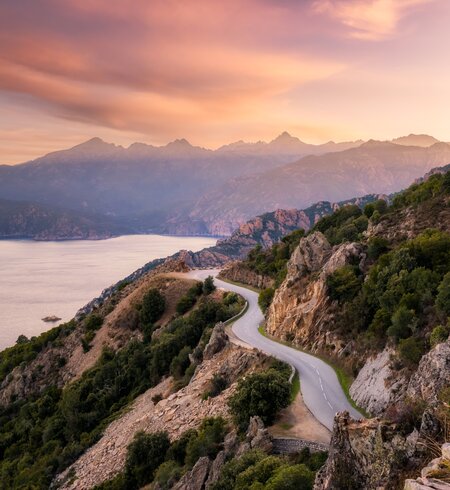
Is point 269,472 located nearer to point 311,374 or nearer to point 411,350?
point 411,350

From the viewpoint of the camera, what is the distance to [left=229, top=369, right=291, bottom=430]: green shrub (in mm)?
22344

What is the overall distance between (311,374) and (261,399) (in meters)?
6.64

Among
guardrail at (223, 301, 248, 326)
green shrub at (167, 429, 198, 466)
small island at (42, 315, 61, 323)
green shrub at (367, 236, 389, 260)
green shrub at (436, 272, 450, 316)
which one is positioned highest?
green shrub at (367, 236, 389, 260)

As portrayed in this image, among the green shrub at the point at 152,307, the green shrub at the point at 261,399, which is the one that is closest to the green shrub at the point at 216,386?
the green shrub at the point at 261,399

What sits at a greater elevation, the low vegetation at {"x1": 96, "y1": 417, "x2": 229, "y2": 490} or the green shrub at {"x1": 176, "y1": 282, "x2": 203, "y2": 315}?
the green shrub at {"x1": 176, "y1": 282, "x2": 203, "y2": 315}

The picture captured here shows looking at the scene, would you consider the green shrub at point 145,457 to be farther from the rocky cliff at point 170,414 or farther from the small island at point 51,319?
the small island at point 51,319

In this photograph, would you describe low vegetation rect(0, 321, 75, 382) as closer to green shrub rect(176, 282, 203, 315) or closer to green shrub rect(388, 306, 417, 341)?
green shrub rect(176, 282, 203, 315)

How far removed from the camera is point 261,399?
22.6 m

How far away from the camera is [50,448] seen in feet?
128

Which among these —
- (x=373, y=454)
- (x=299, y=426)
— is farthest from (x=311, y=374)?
(x=373, y=454)

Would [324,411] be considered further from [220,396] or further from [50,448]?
[50,448]

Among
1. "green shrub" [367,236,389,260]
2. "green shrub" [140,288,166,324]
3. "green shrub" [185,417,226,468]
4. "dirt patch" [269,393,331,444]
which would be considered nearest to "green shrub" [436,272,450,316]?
"dirt patch" [269,393,331,444]

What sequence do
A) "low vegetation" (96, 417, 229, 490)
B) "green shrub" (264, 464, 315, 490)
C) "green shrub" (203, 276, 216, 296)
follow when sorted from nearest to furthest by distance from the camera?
A: "green shrub" (264, 464, 315, 490) → "low vegetation" (96, 417, 229, 490) → "green shrub" (203, 276, 216, 296)

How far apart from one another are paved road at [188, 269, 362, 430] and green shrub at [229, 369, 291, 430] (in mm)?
1922
